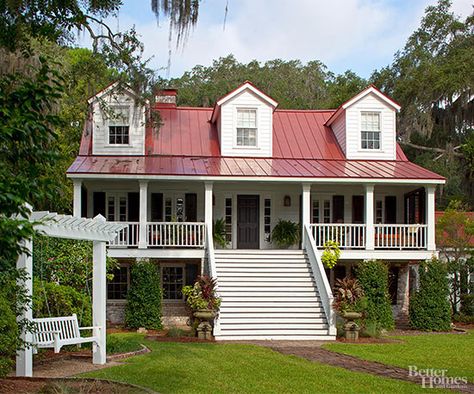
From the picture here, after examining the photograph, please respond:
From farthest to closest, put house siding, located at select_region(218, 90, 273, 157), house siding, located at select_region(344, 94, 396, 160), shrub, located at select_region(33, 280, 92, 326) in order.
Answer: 1. house siding, located at select_region(344, 94, 396, 160)
2. house siding, located at select_region(218, 90, 273, 157)
3. shrub, located at select_region(33, 280, 92, 326)

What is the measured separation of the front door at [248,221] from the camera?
78.6 feet

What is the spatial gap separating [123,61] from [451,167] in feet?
68.2

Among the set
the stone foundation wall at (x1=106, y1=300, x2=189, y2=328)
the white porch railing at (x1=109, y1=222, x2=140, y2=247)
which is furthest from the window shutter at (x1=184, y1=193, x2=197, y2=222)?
the stone foundation wall at (x1=106, y1=300, x2=189, y2=328)

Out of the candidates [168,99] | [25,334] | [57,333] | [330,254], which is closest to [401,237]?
[330,254]

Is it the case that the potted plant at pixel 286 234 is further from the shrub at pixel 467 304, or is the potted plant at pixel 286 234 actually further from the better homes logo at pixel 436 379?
the better homes logo at pixel 436 379

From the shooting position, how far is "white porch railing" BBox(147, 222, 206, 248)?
2112 cm

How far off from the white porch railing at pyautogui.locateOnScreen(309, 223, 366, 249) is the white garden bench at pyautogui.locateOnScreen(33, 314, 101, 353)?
33.3 ft

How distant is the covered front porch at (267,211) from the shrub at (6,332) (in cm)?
1087

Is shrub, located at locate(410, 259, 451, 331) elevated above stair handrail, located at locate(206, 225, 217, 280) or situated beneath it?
situated beneath

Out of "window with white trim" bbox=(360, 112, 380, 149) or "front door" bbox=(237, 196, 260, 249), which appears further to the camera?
"window with white trim" bbox=(360, 112, 380, 149)

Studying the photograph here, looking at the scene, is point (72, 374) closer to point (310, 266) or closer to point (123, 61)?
point (123, 61)

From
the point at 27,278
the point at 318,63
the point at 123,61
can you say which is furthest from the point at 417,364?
the point at 318,63

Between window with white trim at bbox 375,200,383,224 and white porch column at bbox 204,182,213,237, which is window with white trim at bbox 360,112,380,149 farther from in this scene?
white porch column at bbox 204,182,213,237

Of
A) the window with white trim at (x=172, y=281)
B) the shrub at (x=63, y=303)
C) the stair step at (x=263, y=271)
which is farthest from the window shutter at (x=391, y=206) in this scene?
the shrub at (x=63, y=303)
